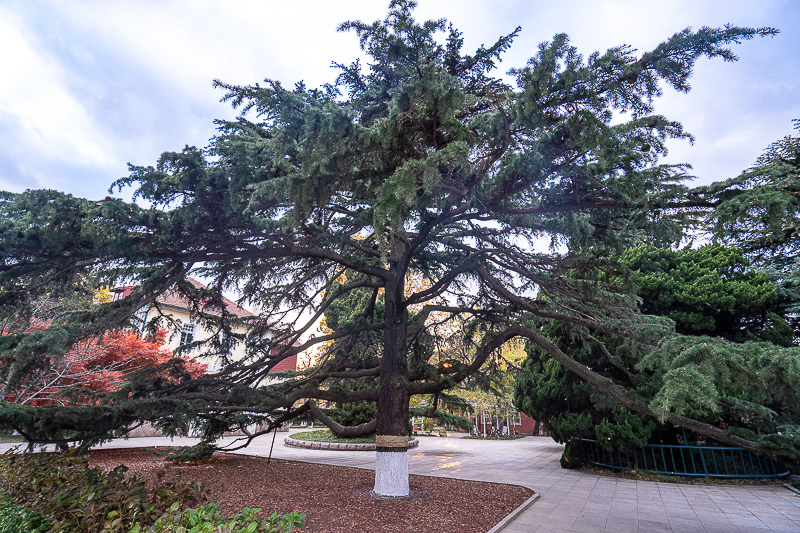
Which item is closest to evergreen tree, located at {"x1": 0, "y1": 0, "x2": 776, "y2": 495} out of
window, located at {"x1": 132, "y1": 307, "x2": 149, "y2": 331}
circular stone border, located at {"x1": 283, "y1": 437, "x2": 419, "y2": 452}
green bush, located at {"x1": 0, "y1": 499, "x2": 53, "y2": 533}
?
window, located at {"x1": 132, "y1": 307, "x2": 149, "y2": 331}

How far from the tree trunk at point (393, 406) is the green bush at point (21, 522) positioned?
15.5ft

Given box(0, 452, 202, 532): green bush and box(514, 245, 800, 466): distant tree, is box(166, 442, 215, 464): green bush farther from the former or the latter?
box(514, 245, 800, 466): distant tree

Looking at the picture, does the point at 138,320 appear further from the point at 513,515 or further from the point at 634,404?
the point at 634,404

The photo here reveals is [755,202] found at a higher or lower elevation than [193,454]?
higher

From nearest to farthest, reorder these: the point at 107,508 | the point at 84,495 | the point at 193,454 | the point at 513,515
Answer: the point at 107,508 → the point at 84,495 → the point at 513,515 → the point at 193,454

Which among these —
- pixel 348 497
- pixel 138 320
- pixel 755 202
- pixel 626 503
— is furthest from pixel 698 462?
pixel 138 320

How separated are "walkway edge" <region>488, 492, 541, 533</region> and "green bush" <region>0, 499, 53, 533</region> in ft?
16.6

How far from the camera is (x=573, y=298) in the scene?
7.25m

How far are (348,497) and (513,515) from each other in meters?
2.84

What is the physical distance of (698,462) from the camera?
33.3 ft

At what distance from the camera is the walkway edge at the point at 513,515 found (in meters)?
5.53

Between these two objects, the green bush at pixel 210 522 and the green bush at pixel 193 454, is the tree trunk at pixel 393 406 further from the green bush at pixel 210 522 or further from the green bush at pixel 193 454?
the green bush at pixel 193 454

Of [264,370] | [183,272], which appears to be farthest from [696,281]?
[183,272]

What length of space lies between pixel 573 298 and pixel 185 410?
274 inches
